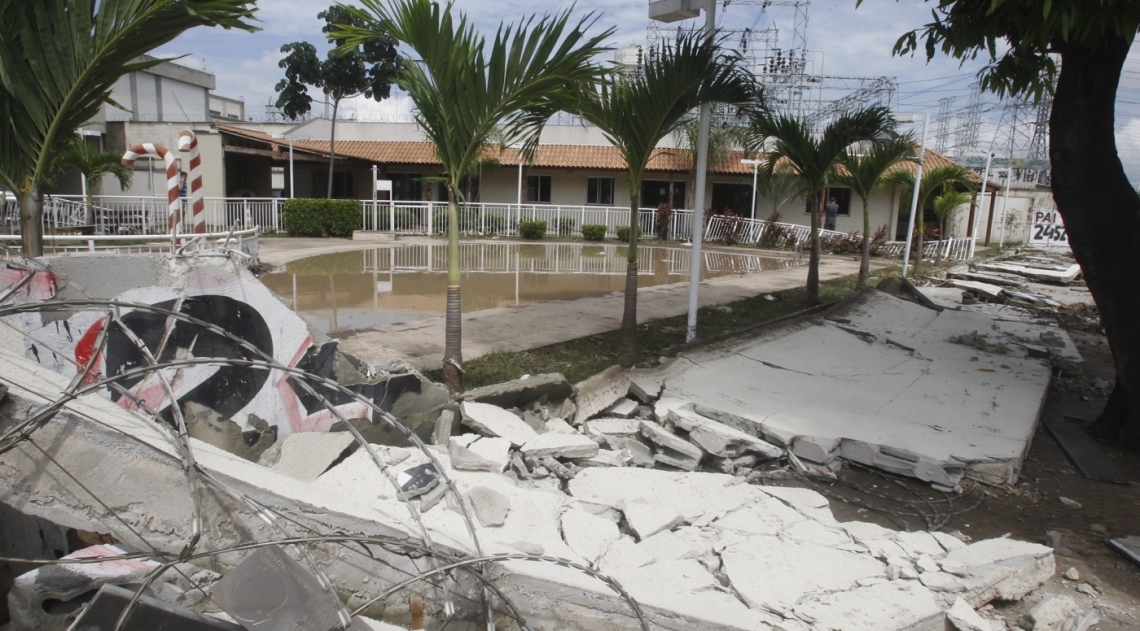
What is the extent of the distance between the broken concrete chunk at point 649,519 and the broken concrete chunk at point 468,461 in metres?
0.79

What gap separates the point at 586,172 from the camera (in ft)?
90.1

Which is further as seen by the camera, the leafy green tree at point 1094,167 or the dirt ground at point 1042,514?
the leafy green tree at point 1094,167

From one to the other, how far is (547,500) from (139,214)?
62.0 ft

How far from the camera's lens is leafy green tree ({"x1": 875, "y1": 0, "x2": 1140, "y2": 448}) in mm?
5566

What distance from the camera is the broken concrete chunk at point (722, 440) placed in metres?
4.74

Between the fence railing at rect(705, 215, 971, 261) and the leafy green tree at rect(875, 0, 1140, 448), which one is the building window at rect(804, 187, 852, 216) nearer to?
the fence railing at rect(705, 215, 971, 261)

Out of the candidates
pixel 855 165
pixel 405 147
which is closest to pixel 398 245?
pixel 405 147

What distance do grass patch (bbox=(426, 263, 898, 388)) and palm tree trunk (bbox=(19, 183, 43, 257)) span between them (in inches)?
114

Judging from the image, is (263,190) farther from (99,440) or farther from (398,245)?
(99,440)

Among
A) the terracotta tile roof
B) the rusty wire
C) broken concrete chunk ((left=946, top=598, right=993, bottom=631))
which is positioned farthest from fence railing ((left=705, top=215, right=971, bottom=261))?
the rusty wire

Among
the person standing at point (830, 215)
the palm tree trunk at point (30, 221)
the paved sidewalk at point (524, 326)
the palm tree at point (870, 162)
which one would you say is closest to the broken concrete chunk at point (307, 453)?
the palm tree trunk at point (30, 221)

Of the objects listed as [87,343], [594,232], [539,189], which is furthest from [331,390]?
[539,189]

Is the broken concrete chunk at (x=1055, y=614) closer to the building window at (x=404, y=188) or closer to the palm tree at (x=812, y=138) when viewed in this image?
the palm tree at (x=812, y=138)

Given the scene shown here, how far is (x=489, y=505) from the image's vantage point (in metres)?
3.53
